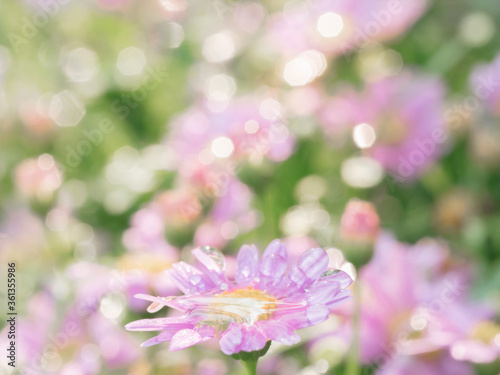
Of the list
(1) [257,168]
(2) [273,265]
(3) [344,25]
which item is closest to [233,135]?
(1) [257,168]

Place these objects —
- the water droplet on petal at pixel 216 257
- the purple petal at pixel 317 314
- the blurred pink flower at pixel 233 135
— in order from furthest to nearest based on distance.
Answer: the blurred pink flower at pixel 233 135, the water droplet on petal at pixel 216 257, the purple petal at pixel 317 314

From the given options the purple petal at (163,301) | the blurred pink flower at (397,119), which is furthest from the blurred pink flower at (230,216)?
the purple petal at (163,301)

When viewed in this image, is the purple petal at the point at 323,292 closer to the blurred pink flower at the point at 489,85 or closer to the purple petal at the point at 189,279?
the purple petal at the point at 189,279

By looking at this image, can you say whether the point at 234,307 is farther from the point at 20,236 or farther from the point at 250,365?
the point at 20,236

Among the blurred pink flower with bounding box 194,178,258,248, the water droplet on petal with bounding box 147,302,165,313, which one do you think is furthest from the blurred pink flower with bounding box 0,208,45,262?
the water droplet on petal with bounding box 147,302,165,313

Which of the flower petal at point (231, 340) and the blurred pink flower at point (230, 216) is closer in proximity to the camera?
the flower petal at point (231, 340)

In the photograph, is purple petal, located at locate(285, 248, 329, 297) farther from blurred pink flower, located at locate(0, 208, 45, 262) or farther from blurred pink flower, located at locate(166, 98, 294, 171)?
blurred pink flower, located at locate(0, 208, 45, 262)

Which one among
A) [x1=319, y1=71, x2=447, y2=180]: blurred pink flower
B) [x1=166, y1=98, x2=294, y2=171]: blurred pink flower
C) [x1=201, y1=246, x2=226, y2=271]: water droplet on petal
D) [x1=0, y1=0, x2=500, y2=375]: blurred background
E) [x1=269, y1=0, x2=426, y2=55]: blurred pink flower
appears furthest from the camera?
[x1=269, y1=0, x2=426, y2=55]: blurred pink flower
